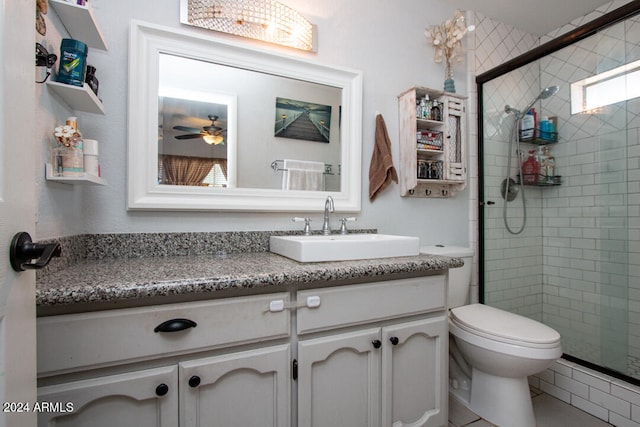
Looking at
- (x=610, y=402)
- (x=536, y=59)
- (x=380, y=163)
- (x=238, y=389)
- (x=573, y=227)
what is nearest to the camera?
(x=238, y=389)

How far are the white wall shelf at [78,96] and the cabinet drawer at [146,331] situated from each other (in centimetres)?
68

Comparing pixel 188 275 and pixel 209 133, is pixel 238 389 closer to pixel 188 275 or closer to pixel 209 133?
pixel 188 275

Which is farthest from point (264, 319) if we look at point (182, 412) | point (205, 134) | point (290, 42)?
point (290, 42)

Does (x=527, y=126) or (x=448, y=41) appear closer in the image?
(x=448, y=41)

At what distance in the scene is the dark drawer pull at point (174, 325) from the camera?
2.69 feet

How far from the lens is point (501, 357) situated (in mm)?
1314

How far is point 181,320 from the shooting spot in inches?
33.1

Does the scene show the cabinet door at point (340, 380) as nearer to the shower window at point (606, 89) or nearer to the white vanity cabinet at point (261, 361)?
the white vanity cabinet at point (261, 361)

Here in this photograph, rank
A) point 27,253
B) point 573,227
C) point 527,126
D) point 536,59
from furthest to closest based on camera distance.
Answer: point 527,126 → point 573,227 → point 536,59 → point 27,253

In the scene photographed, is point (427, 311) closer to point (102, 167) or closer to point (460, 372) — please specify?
point (460, 372)

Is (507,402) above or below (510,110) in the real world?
below

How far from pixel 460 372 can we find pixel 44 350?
1.86 meters

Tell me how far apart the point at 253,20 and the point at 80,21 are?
68 centimetres

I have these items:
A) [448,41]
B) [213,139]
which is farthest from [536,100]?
[213,139]
